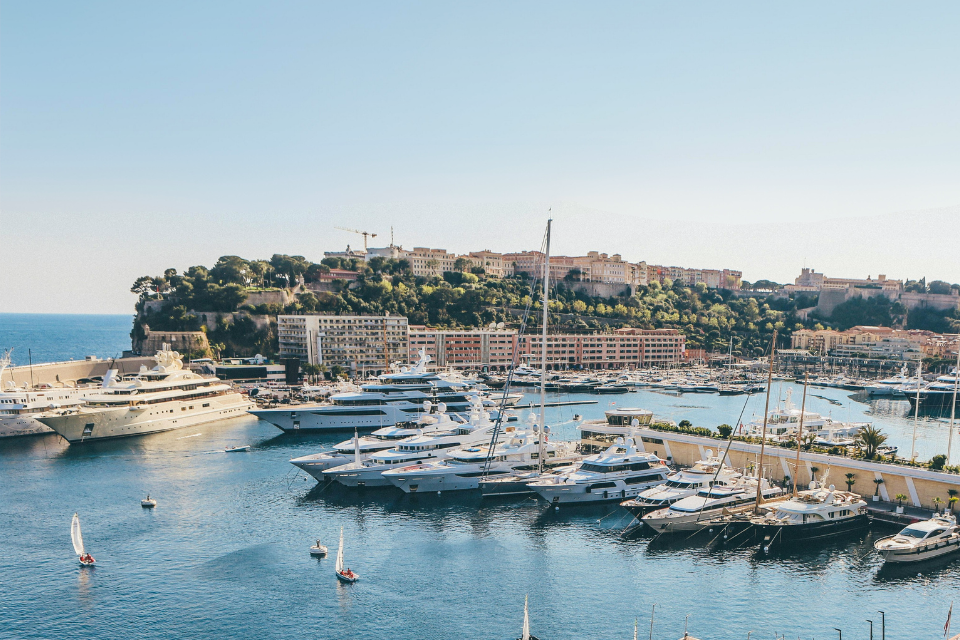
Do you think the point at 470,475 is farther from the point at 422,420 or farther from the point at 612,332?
the point at 612,332

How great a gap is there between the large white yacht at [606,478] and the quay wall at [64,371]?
47.8 metres

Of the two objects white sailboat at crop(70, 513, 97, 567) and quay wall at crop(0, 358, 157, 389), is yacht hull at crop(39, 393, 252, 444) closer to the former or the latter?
quay wall at crop(0, 358, 157, 389)

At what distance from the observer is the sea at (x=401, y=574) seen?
66.8 ft

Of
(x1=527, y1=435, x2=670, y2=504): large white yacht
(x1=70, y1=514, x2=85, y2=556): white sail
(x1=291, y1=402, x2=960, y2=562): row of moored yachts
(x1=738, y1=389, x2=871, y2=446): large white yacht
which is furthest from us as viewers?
(x1=738, y1=389, x2=871, y2=446): large white yacht

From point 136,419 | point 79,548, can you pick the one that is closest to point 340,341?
point 136,419

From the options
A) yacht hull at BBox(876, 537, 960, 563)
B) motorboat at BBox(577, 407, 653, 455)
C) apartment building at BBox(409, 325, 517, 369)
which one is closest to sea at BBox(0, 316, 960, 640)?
yacht hull at BBox(876, 537, 960, 563)

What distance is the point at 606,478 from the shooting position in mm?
32594

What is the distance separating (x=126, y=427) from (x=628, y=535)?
127 ft

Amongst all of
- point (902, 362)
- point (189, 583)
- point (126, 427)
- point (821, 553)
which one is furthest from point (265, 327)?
point (902, 362)

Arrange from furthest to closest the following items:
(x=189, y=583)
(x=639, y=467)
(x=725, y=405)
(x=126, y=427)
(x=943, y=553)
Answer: (x=725, y=405)
(x=126, y=427)
(x=639, y=467)
(x=943, y=553)
(x=189, y=583)

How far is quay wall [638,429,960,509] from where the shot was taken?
94.1ft

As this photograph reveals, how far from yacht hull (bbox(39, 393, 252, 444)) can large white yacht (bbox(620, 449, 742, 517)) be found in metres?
37.1

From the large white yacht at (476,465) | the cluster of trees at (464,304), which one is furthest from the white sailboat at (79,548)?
the cluster of trees at (464,304)

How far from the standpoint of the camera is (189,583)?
23.1m
